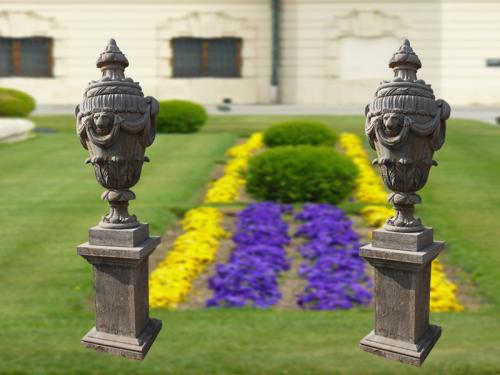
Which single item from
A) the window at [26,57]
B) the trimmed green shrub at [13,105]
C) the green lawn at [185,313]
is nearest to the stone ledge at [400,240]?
the green lawn at [185,313]

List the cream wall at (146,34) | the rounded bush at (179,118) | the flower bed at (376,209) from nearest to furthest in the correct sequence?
the flower bed at (376,209), the rounded bush at (179,118), the cream wall at (146,34)

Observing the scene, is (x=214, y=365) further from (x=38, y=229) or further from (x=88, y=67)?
(x=88, y=67)

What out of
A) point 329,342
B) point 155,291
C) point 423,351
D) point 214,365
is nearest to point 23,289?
point 155,291

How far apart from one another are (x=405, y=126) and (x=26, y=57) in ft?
108

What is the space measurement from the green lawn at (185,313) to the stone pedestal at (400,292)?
0.14 meters

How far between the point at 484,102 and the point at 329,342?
97.6 ft

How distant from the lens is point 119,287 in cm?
600

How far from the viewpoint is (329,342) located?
6.28 metres

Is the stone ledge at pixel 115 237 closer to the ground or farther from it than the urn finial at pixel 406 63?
closer to the ground

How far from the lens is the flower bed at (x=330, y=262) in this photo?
25.9 ft

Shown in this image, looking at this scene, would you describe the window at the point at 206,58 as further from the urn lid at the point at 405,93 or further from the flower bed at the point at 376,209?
the urn lid at the point at 405,93

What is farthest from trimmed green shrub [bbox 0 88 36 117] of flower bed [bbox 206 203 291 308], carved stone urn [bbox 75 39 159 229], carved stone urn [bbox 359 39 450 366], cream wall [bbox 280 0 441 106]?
carved stone urn [bbox 359 39 450 366]

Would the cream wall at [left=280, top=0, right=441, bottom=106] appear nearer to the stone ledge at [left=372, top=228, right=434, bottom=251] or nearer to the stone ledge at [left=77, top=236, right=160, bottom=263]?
the stone ledge at [left=372, top=228, right=434, bottom=251]

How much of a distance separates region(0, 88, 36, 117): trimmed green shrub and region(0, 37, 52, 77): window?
25.9 feet
